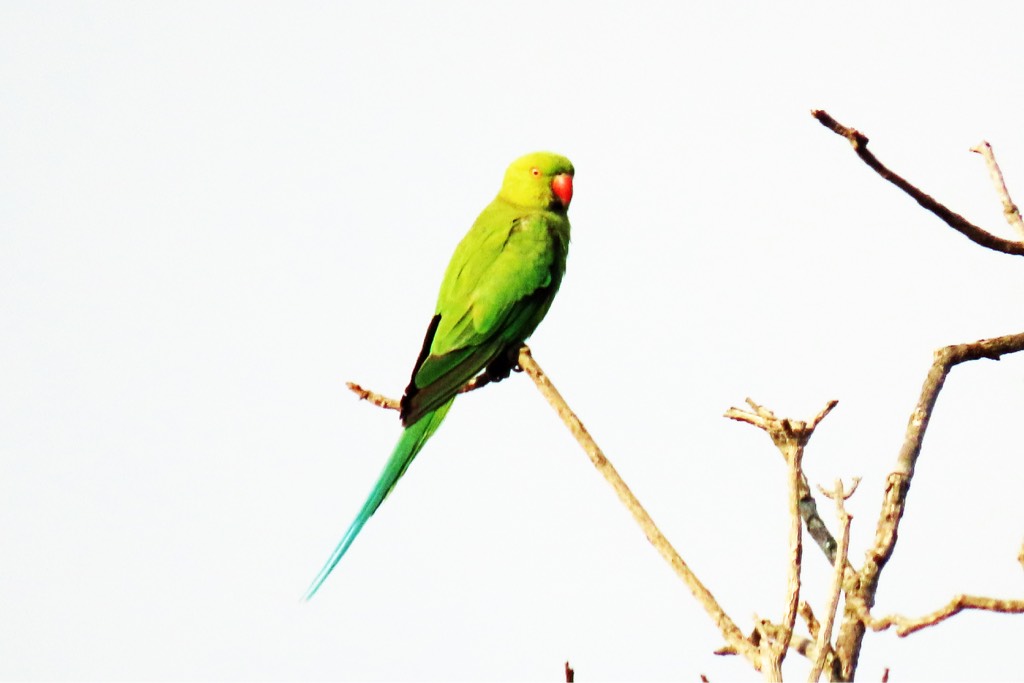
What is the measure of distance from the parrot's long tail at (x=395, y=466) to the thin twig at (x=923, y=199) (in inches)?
109

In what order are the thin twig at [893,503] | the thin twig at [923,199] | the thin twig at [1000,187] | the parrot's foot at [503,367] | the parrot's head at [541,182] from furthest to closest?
the parrot's head at [541,182], the parrot's foot at [503,367], the thin twig at [1000,187], the thin twig at [923,199], the thin twig at [893,503]

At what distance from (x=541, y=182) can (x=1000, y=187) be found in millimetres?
3730

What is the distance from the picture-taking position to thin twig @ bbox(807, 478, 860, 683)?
6.22ft

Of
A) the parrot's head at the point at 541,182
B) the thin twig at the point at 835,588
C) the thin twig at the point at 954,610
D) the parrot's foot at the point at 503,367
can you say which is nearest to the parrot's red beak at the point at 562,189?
the parrot's head at the point at 541,182

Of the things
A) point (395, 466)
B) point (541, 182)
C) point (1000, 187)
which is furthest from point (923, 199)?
point (541, 182)

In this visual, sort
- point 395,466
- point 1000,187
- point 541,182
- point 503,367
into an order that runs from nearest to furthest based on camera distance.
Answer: point 1000,187
point 395,466
point 503,367
point 541,182

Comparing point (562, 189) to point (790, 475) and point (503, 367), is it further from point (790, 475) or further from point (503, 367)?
point (790, 475)

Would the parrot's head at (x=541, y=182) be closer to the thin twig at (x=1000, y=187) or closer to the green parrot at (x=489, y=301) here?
the green parrot at (x=489, y=301)

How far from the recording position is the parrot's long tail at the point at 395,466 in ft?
14.9

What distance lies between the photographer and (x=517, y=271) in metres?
5.62

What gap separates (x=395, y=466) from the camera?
489cm

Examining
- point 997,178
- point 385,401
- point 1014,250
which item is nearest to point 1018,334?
point 1014,250

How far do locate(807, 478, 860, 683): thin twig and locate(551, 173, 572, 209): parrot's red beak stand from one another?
430 centimetres

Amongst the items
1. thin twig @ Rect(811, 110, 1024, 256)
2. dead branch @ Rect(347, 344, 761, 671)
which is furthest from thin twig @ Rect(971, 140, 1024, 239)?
dead branch @ Rect(347, 344, 761, 671)
